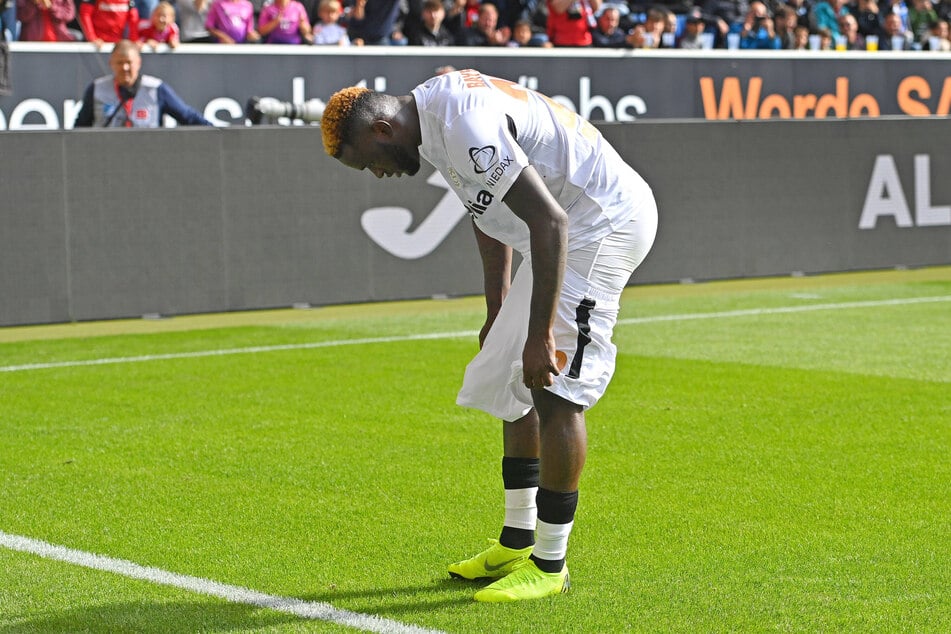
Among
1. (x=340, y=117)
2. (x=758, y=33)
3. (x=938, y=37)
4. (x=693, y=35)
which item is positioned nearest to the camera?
(x=340, y=117)

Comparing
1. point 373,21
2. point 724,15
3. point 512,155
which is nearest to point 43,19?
point 373,21

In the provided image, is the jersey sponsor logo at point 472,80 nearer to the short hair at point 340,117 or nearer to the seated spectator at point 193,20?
the short hair at point 340,117

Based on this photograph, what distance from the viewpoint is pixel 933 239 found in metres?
16.8

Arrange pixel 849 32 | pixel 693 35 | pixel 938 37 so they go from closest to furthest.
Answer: pixel 693 35
pixel 849 32
pixel 938 37

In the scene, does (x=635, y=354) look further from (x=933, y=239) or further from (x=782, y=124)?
(x=933, y=239)

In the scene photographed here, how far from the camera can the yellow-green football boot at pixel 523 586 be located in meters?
4.86

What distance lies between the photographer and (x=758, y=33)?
21922 millimetres

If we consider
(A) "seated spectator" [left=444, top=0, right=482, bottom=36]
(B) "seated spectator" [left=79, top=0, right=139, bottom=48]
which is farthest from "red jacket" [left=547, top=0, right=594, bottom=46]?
(B) "seated spectator" [left=79, top=0, right=139, bottom=48]

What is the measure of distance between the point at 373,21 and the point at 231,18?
204 cm

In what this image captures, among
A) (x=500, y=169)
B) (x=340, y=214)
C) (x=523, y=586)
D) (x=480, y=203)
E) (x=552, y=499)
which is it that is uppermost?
(x=500, y=169)

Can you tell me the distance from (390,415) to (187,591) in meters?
3.54

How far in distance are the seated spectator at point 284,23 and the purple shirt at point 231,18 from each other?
26 cm

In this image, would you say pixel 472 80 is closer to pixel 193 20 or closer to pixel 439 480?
pixel 439 480

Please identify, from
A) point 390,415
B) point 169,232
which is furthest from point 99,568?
point 169,232
